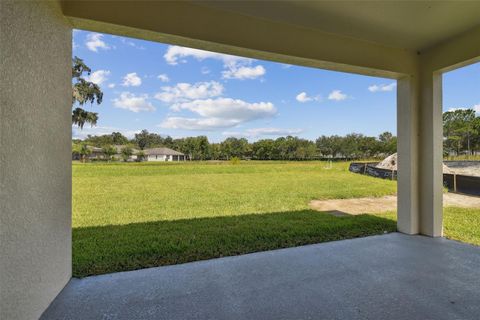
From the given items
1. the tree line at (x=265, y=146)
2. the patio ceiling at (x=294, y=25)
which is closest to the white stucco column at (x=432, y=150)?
the patio ceiling at (x=294, y=25)

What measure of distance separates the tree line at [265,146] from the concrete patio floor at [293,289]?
20.8 metres

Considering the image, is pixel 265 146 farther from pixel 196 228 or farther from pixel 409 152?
pixel 409 152

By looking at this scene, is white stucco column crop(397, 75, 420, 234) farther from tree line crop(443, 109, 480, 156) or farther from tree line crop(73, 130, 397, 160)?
tree line crop(73, 130, 397, 160)

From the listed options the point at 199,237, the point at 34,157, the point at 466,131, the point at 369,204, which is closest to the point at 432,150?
the point at 369,204

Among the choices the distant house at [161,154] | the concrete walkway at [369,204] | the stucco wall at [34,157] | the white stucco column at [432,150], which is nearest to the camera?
the stucco wall at [34,157]

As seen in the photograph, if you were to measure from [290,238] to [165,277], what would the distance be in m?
1.64

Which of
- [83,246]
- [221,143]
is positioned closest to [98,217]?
[83,246]

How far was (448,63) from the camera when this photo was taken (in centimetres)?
273

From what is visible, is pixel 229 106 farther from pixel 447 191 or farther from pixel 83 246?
pixel 83 246

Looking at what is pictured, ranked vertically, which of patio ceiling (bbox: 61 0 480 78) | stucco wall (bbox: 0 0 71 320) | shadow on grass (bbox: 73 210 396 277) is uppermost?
patio ceiling (bbox: 61 0 480 78)

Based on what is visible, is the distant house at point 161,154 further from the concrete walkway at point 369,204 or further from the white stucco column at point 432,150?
the white stucco column at point 432,150

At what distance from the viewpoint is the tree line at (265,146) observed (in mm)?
23047

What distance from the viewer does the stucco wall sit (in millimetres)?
1124

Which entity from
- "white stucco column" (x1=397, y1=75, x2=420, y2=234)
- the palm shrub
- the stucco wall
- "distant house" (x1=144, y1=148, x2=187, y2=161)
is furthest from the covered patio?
"distant house" (x1=144, y1=148, x2=187, y2=161)
